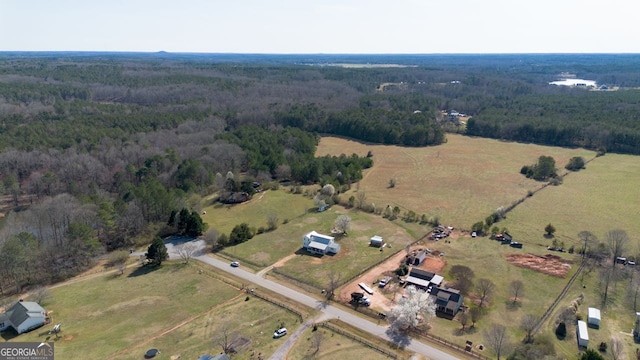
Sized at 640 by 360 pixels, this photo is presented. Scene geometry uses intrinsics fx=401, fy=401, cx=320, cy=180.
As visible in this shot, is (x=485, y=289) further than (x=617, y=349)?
Yes

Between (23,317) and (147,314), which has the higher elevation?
(23,317)

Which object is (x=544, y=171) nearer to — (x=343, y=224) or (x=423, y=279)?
(x=343, y=224)

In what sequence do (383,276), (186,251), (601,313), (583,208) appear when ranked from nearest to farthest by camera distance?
(601,313) → (383,276) → (186,251) → (583,208)

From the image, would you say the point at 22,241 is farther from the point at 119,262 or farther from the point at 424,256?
the point at 424,256

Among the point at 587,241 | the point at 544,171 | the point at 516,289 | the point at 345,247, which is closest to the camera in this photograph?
the point at 516,289

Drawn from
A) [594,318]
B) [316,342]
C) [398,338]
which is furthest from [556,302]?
[316,342]

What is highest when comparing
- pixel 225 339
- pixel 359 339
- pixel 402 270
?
pixel 225 339
